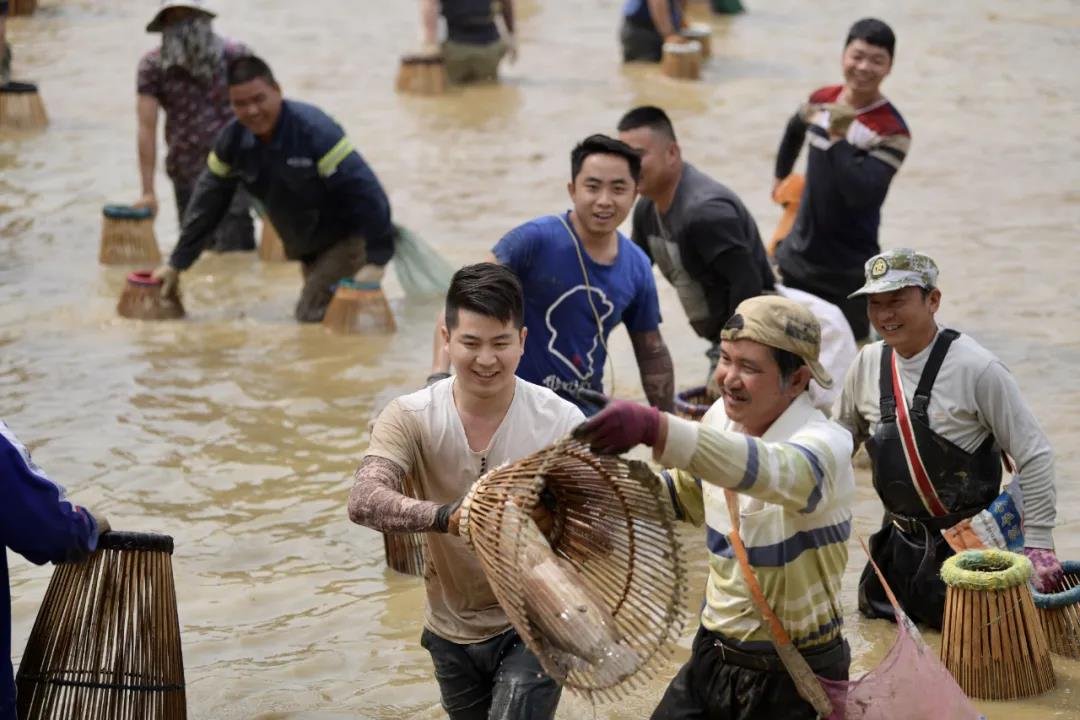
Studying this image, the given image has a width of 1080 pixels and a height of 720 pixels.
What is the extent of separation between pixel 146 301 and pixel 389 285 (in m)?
1.70

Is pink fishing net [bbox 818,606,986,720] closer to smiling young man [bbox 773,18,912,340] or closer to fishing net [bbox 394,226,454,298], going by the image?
smiling young man [bbox 773,18,912,340]

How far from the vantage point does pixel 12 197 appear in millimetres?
12609

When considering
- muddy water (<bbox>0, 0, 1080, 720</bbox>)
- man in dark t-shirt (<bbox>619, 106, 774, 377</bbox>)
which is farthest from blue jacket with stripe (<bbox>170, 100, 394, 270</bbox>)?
man in dark t-shirt (<bbox>619, 106, 774, 377</bbox>)

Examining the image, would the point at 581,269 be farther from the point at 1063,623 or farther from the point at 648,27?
the point at 648,27

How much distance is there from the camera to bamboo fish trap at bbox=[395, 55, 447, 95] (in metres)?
15.8

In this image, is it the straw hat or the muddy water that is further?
the straw hat

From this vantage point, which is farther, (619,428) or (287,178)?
(287,178)

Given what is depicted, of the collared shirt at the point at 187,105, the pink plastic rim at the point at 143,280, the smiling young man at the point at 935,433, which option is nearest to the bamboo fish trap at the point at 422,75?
the collared shirt at the point at 187,105

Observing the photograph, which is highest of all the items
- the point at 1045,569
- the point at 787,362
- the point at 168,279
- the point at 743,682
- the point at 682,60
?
the point at 787,362

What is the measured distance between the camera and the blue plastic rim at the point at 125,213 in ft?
35.5

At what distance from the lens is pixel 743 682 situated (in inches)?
153

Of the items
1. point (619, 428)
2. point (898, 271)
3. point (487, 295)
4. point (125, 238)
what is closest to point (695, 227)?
point (898, 271)

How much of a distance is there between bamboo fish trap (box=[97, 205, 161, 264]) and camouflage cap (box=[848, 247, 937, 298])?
274 inches

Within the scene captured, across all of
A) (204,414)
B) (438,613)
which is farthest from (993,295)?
(438,613)
